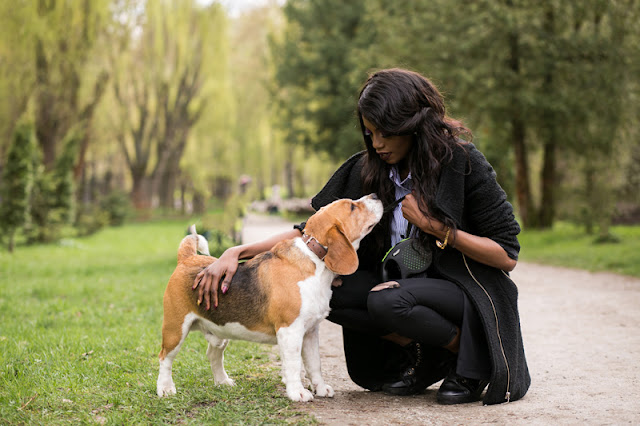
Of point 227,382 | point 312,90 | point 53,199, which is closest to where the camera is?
point 227,382

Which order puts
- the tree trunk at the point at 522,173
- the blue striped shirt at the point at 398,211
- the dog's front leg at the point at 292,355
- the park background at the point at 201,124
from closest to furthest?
1. the dog's front leg at the point at 292,355
2. the blue striped shirt at the point at 398,211
3. the park background at the point at 201,124
4. the tree trunk at the point at 522,173

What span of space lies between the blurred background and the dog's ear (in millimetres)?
2208

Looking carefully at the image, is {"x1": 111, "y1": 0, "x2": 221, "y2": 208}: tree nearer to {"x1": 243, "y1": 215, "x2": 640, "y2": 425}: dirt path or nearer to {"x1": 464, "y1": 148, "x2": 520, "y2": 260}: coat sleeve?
{"x1": 243, "y1": 215, "x2": 640, "y2": 425}: dirt path

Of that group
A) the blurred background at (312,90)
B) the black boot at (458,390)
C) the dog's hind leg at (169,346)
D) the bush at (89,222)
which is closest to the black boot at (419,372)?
the black boot at (458,390)

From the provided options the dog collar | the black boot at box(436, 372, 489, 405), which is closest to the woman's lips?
the dog collar

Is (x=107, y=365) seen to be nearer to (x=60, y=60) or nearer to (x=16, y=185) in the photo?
(x=16, y=185)

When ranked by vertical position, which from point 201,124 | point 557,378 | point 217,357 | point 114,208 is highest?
point 201,124

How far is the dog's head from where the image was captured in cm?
388

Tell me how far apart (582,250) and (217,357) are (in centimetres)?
1158

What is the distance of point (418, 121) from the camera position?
394 centimetres

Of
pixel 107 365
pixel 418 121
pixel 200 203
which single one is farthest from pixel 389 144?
pixel 200 203

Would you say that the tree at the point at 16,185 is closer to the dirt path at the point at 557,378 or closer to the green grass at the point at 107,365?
the green grass at the point at 107,365

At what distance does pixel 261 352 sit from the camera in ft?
19.0

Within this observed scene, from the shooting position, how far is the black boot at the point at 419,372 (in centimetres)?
435
